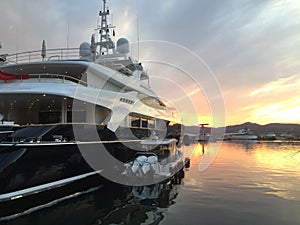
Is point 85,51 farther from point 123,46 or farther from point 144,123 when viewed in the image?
point 144,123

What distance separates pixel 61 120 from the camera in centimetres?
1331

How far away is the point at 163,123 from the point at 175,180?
→ 25.9 feet

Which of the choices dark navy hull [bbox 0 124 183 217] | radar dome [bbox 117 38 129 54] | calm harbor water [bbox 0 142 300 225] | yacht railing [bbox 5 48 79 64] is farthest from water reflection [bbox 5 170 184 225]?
radar dome [bbox 117 38 129 54]

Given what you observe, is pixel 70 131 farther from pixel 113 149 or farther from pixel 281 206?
pixel 281 206

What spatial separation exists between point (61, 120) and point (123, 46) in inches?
378

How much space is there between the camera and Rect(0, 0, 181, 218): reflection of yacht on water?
8.16 meters

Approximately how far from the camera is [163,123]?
21.5 m

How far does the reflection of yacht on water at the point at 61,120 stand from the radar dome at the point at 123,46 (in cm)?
135

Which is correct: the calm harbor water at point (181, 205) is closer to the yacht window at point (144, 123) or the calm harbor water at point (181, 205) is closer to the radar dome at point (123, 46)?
the yacht window at point (144, 123)

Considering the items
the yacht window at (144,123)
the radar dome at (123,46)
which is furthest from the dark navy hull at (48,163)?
the radar dome at (123,46)

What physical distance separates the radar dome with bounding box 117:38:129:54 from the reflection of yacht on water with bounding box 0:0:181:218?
135cm

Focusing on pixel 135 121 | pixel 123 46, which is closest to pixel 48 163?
pixel 135 121

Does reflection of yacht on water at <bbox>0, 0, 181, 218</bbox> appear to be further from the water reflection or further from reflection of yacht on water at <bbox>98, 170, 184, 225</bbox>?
reflection of yacht on water at <bbox>98, 170, 184, 225</bbox>

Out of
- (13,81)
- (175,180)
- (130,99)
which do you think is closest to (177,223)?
(175,180)
